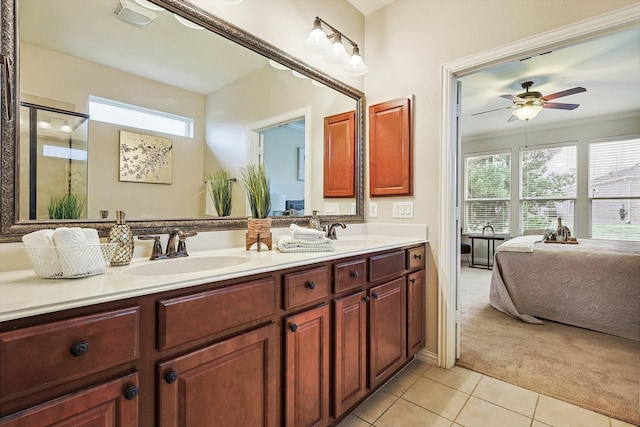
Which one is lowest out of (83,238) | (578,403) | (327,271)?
(578,403)

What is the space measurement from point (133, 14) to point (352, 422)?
219 centimetres

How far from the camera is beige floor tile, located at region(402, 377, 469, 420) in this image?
1.67 meters

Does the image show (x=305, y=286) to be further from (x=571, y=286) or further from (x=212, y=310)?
(x=571, y=286)

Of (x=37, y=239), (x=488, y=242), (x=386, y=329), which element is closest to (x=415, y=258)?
(x=386, y=329)

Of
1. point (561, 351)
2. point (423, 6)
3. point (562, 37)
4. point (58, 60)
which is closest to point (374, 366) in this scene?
point (561, 351)

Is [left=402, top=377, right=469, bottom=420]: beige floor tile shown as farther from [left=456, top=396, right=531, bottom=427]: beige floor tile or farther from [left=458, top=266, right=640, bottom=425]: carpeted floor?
[left=458, top=266, right=640, bottom=425]: carpeted floor

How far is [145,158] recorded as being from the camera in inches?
55.4

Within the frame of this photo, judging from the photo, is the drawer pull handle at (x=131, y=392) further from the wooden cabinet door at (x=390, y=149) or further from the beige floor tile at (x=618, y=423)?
the beige floor tile at (x=618, y=423)

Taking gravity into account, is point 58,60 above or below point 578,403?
above

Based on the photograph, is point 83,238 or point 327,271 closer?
point 83,238

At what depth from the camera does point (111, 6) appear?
1.27m

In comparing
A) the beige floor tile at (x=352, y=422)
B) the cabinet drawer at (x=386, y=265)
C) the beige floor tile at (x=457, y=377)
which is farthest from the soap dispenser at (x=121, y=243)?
the beige floor tile at (x=457, y=377)

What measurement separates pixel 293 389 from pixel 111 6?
68.5 inches

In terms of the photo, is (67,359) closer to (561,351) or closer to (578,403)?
(578,403)
